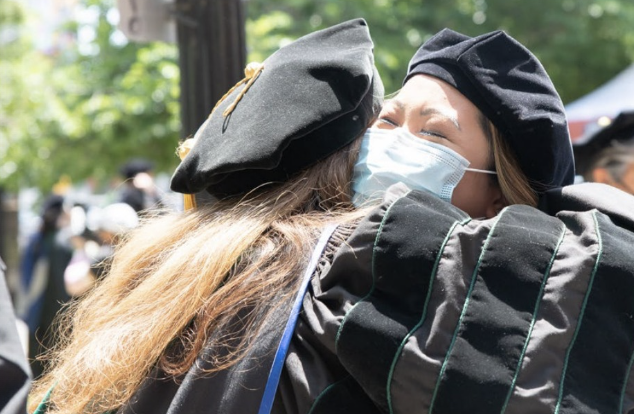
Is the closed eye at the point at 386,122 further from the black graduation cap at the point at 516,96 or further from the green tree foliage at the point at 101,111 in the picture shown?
the green tree foliage at the point at 101,111

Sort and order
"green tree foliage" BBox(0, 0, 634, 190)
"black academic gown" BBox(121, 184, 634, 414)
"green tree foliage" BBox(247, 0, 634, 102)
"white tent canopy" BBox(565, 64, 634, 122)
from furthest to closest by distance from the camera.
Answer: "green tree foliage" BBox(0, 0, 634, 190), "green tree foliage" BBox(247, 0, 634, 102), "white tent canopy" BBox(565, 64, 634, 122), "black academic gown" BBox(121, 184, 634, 414)

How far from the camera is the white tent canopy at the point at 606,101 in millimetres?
6605

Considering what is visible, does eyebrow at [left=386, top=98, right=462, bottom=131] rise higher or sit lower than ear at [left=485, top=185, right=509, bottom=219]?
higher

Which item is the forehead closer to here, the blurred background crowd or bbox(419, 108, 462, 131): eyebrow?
bbox(419, 108, 462, 131): eyebrow

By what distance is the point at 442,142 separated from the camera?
1.95 m

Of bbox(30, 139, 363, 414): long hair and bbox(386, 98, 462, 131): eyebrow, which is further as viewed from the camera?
bbox(386, 98, 462, 131): eyebrow

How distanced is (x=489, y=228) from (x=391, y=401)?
1.17 feet

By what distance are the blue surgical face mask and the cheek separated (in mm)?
60

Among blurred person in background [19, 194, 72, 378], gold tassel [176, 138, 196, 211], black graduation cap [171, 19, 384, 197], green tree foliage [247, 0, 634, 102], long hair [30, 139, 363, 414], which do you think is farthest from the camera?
green tree foliage [247, 0, 634, 102]

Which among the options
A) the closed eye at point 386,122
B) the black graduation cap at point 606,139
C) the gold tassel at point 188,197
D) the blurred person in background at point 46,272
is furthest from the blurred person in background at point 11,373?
the blurred person in background at point 46,272

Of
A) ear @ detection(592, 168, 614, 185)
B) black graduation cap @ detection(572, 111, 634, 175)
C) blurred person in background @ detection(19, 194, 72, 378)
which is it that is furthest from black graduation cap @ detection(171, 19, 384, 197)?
blurred person in background @ detection(19, 194, 72, 378)

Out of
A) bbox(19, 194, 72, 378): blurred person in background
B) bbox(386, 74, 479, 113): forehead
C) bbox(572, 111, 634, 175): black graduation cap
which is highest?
bbox(386, 74, 479, 113): forehead

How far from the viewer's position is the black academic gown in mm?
1367

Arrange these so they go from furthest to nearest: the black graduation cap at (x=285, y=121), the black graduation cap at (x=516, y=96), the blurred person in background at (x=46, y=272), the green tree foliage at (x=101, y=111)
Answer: the green tree foliage at (x=101, y=111) < the blurred person in background at (x=46, y=272) < the black graduation cap at (x=516, y=96) < the black graduation cap at (x=285, y=121)
